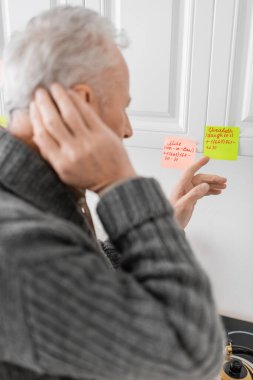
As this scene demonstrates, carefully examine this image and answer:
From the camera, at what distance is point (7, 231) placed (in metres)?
0.37

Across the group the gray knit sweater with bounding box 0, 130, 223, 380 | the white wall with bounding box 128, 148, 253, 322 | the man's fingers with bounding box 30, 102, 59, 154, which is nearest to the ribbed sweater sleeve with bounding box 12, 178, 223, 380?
the gray knit sweater with bounding box 0, 130, 223, 380

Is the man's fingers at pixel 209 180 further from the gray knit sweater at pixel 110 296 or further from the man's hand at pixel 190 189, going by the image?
the gray knit sweater at pixel 110 296

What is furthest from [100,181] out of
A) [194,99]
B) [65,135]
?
[194,99]

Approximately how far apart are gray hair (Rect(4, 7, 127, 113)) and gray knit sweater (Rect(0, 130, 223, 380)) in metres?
0.13

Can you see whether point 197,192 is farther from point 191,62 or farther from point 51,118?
point 51,118

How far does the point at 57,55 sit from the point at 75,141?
116mm

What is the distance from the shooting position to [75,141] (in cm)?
44

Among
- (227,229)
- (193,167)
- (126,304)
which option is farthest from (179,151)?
(126,304)

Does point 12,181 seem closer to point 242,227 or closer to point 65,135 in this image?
point 65,135

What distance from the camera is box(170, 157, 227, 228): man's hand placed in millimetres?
781

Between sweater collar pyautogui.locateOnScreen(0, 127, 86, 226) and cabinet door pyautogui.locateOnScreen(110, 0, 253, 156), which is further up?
cabinet door pyautogui.locateOnScreen(110, 0, 253, 156)

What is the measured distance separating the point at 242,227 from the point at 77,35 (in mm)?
881

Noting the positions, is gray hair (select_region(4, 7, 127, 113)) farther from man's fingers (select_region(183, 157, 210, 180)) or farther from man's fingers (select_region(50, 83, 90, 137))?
man's fingers (select_region(183, 157, 210, 180))

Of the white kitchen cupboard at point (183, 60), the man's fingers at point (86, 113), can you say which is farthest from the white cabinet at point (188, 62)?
the man's fingers at point (86, 113)
